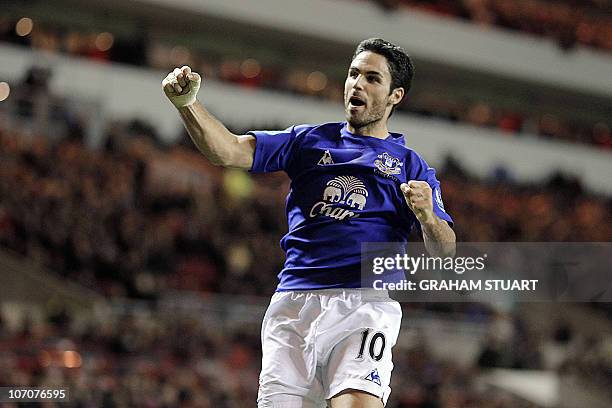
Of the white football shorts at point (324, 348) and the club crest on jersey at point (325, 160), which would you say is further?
the club crest on jersey at point (325, 160)

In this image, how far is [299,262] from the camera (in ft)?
14.4

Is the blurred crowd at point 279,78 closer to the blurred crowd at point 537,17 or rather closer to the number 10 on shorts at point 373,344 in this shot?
the blurred crowd at point 537,17

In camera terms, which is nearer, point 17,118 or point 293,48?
point 17,118

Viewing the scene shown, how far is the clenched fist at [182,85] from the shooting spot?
13.3 ft

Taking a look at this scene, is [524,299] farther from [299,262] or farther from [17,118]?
[299,262]

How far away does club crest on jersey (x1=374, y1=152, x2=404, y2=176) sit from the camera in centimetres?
441

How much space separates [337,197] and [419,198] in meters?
0.46

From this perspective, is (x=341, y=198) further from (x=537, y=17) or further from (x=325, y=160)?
(x=537, y=17)

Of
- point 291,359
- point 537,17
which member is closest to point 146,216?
point 291,359

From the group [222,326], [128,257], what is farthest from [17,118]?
[222,326]

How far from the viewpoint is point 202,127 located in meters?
4.20

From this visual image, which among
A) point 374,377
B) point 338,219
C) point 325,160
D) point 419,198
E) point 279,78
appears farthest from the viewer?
point 279,78

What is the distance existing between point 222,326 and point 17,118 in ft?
13.5

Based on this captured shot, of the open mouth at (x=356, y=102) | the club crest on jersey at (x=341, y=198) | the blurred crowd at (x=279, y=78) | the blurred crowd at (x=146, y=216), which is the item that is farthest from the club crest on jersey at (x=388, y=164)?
the blurred crowd at (x=279, y=78)
